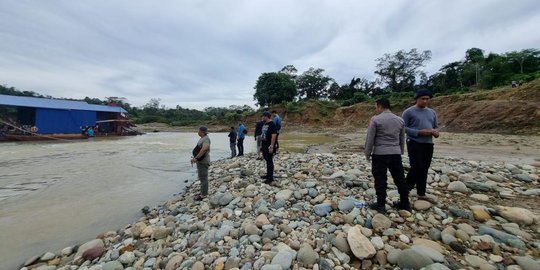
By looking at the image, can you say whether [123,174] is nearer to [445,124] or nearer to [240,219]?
[240,219]

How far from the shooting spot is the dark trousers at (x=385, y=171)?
147 inches

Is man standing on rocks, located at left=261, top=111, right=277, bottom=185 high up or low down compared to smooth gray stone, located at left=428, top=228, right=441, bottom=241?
up

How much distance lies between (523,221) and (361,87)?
59.2 m

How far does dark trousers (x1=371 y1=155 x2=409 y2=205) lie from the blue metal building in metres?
38.1

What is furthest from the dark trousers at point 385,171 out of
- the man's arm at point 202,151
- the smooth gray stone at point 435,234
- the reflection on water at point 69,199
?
the reflection on water at point 69,199

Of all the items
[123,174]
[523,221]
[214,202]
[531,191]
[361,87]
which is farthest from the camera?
[361,87]

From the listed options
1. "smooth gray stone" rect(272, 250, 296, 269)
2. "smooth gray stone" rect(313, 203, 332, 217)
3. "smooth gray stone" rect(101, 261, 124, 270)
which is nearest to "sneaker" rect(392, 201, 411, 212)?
"smooth gray stone" rect(313, 203, 332, 217)

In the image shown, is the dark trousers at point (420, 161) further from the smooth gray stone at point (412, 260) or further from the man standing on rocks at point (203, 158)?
the man standing on rocks at point (203, 158)

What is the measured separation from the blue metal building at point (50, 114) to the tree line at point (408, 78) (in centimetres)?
3679

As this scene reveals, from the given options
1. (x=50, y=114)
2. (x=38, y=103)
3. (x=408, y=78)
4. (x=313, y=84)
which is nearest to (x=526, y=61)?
(x=408, y=78)

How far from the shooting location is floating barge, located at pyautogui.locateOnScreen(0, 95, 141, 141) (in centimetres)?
2836

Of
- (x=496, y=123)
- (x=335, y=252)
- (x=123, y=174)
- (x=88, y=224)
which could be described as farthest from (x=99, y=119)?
(x=496, y=123)

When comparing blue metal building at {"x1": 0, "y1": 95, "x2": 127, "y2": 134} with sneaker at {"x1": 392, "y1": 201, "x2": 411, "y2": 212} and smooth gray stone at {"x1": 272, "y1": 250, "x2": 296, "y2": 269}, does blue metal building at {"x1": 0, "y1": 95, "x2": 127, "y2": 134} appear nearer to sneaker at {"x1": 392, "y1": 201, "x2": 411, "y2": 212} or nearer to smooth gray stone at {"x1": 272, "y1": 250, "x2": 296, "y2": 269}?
smooth gray stone at {"x1": 272, "y1": 250, "x2": 296, "y2": 269}

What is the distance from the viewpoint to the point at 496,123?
782 inches
